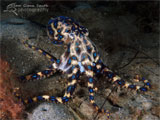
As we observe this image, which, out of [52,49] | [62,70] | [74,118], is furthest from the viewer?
[52,49]

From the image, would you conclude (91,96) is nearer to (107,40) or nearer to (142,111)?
(142,111)

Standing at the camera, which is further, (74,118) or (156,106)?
(156,106)

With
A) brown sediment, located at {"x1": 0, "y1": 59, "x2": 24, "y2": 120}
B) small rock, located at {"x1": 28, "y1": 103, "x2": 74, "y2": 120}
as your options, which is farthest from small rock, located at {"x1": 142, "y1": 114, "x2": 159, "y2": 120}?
brown sediment, located at {"x1": 0, "y1": 59, "x2": 24, "y2": 120}

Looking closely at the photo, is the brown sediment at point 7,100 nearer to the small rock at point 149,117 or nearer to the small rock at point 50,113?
the small rock at point 50,113

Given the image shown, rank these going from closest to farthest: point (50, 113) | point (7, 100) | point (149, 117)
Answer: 1. point (7, 100)
2. point (50, 113)
3. point (149, 117)

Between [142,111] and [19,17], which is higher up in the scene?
[19,17]

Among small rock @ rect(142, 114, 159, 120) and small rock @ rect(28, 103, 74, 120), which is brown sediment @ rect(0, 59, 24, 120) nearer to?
small rock @ rect(28, 103, 74, 120)

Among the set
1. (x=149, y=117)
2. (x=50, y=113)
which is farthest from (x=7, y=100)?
(x=149, y=117)

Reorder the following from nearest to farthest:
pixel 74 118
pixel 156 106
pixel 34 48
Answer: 1. pixel 74 118
2. pixel 156 106
3. pixel 34 48

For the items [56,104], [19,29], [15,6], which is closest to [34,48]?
[19,29]

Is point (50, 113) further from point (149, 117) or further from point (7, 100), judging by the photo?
point (149, 117)

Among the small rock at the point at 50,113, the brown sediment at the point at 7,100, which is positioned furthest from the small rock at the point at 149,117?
the brown sediment at the point at 7,100
